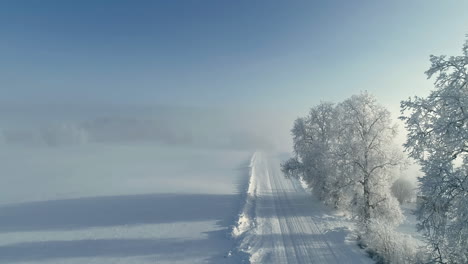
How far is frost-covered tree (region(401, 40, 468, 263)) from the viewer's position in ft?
35.7

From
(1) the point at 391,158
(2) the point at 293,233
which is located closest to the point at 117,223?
(2) the point at 293,233

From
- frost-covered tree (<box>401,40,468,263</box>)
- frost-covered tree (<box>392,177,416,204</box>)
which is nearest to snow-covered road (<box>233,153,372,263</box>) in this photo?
frost-covered tree (<box>401,40,468,263</box>)

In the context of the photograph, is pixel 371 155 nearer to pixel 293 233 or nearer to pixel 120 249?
pixel 293 233

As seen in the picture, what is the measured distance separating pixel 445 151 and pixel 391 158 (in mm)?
15165

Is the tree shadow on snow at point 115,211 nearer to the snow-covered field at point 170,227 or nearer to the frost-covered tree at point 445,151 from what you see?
the snow-covered field at point 170,227

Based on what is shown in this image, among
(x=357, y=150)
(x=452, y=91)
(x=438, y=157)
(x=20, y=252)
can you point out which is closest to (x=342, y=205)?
(x=357, y=150)

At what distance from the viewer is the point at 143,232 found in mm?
22203

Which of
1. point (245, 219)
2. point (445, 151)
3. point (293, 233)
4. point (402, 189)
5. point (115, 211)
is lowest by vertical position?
point (293, 233)

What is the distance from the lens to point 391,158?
25703 mm

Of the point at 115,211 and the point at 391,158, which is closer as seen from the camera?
the point at 391,158

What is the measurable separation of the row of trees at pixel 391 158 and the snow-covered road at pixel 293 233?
2317 mm

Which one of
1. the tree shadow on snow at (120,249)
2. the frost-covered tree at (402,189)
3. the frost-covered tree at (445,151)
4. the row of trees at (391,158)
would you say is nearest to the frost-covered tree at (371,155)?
the row of trees at (391,158)

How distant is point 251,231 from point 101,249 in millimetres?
10981

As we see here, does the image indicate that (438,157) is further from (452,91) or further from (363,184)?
(363,184)
